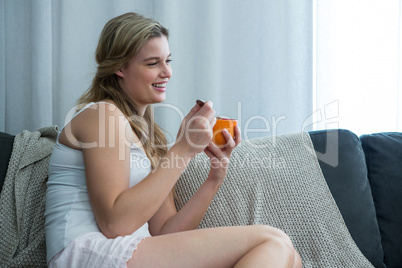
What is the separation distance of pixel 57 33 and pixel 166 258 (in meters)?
1.38

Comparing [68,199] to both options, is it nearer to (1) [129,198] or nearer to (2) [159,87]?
(1) [129,198]

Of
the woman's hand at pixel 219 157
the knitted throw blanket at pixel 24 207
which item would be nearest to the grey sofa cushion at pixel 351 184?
the woman's hand at pixel 219 157

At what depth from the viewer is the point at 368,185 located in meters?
1.61

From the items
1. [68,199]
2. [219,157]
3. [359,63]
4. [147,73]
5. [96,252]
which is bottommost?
[96,252]

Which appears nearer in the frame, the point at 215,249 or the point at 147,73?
the point at 215,249

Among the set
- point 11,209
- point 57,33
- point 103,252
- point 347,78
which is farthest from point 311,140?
point 57,33

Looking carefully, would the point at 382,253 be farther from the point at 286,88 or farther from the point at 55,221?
the point at 55,221

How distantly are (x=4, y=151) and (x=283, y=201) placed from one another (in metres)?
0.93

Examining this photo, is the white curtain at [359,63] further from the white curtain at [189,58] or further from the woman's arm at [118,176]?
the woman's arm at [118,176]

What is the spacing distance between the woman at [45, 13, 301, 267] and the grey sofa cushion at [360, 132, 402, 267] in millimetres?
593

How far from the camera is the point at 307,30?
209 cm

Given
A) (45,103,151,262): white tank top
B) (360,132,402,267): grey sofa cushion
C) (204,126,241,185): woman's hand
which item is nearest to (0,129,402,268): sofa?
(360,132,402,267): grey sofa cushion
